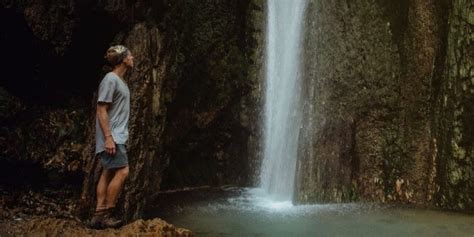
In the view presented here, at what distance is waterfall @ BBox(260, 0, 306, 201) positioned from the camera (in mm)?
10727

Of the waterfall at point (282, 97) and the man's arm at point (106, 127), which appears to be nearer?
the man's arm at point (106, 127)

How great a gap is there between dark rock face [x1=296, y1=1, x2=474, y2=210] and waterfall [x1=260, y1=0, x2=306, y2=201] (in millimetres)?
710

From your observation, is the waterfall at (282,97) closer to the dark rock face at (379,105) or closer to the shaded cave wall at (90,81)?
the dark rock face at (379,105)

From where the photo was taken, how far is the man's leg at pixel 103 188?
17.4 ft

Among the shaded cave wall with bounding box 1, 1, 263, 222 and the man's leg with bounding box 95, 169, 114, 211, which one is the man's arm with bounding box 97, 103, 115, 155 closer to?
the man's leg with bounding box 95, 169, 114, 211

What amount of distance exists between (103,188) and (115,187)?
0.13 metres

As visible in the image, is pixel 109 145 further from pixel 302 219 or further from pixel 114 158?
pixel 302 219

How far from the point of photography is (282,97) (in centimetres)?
1163

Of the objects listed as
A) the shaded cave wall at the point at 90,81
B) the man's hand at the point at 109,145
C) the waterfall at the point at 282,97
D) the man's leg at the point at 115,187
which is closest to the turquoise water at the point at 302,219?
the shaded cave wall at the point at 90,81

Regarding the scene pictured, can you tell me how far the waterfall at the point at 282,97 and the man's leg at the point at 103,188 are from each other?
530cm

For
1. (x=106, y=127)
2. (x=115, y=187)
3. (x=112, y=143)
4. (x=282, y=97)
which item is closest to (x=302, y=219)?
(x=115, y=187)

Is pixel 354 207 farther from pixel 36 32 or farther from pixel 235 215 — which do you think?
pixel 36 32

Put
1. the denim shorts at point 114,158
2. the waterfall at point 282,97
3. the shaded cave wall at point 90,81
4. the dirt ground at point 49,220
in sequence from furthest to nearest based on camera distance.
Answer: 1. the waterfall at point 282,97
2. the shaded cave wall at point 90,81
3. the denim shorts at point 114,158
4. the dirt ground at point 49,220

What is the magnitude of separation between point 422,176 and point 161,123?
471 centimetres
